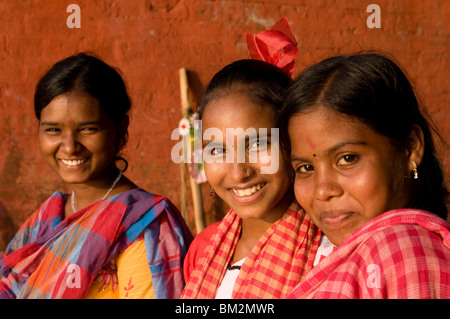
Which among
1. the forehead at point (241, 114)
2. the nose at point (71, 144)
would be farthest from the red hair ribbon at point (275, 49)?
the nose at point (71, 144)

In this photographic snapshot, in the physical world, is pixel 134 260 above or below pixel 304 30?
below

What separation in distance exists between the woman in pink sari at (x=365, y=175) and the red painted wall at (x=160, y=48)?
3092 millimetres

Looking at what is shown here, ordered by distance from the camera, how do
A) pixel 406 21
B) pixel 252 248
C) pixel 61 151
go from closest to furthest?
1. pixel 252 248
2. pixel 61 151
3. pixel 406 21

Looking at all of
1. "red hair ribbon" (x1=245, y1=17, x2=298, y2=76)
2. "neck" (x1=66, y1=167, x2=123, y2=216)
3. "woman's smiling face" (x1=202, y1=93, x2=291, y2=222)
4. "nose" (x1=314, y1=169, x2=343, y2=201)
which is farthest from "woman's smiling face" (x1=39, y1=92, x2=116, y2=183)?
"nose" (x1=314, y1=169, x2=343, y2=201)

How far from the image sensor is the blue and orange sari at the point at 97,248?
2209 millimetres

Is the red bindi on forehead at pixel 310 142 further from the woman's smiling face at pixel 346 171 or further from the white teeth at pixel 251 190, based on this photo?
the white teeth at pixel 251 190

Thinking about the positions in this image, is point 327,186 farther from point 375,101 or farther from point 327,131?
point 375,101

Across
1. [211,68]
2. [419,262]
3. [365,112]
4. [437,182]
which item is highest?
[211,68]

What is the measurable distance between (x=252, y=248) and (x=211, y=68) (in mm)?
3061

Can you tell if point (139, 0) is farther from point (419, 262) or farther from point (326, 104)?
point (419, 262)

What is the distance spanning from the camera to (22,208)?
4609 millimetres

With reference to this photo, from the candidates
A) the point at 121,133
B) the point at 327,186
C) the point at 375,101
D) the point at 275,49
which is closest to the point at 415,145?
the point at 375,101
